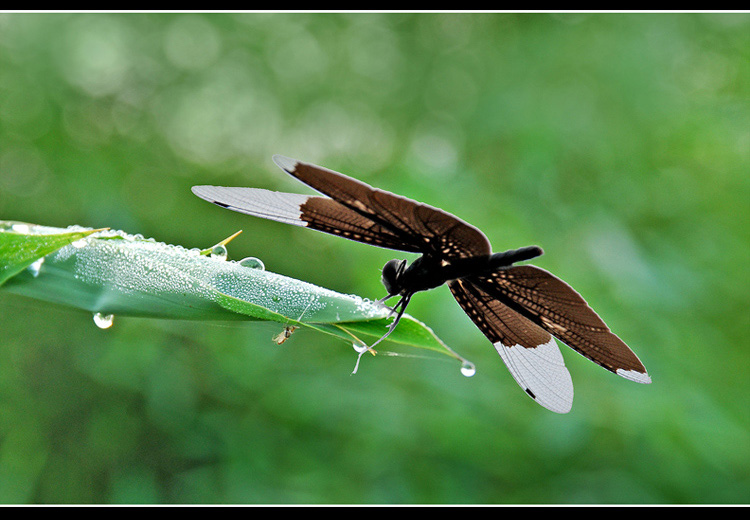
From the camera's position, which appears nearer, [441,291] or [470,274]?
[470,274]

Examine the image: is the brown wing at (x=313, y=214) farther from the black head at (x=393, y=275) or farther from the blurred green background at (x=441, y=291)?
the blurred green background at (x=441, y=291)

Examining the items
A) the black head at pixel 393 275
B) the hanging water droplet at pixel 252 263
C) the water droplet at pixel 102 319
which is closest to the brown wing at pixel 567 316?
the black head at pixel 393 275

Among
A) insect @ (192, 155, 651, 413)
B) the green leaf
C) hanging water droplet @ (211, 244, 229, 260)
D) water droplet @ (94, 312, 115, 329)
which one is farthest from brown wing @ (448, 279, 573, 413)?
water droplet @ (94, 312, 115, 329)

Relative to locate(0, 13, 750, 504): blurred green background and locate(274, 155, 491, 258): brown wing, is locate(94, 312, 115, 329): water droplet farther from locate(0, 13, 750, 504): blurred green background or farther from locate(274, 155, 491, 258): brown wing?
locate(0, 13, 750, 504): blurred green background

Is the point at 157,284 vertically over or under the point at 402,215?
under

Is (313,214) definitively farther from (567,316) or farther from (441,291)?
(441,291)

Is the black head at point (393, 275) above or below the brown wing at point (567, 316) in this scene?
below

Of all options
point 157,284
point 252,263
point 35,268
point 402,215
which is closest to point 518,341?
point 402,215
